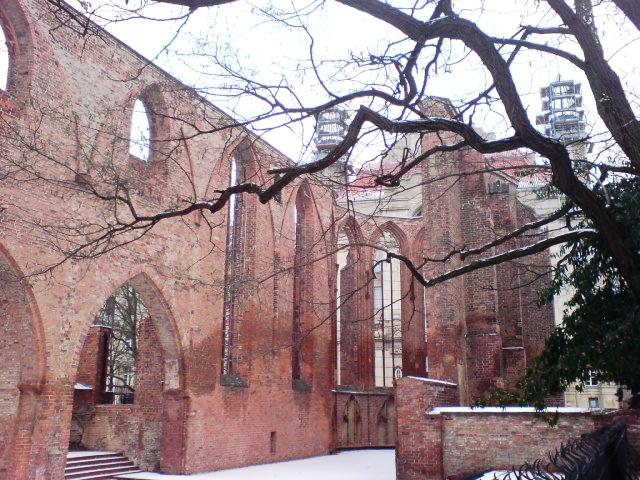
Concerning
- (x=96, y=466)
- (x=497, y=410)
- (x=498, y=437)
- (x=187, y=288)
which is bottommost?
(x=96, y=466)

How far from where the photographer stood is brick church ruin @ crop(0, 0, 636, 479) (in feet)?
34.0

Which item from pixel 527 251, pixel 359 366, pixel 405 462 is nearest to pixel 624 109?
pixel 527 251

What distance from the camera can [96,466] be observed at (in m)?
13.5

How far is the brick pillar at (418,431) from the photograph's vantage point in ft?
38.2

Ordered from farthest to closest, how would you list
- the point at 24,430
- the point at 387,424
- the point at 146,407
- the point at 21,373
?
the point at 387,424, the point at 146,407, the point at 21,373, the point at 24,430

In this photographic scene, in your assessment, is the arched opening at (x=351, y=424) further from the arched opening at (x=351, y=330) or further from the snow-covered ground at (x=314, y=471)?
the snow-covered ground at (x=314, y=471)

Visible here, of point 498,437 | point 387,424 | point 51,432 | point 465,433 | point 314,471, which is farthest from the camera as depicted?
point 387,424

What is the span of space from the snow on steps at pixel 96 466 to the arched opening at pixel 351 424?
9.11 metres

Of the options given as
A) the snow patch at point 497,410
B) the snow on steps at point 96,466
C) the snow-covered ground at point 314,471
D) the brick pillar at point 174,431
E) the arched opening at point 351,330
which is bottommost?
the snow-covered ground at point 314,471

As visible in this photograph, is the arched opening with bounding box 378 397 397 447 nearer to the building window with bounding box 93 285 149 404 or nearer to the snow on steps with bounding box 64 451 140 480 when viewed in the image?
the building window with bounding box 93 285 149 404

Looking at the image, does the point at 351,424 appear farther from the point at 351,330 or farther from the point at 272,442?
the point at 272,442

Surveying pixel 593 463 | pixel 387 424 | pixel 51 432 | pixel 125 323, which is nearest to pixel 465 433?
pixel 51 432

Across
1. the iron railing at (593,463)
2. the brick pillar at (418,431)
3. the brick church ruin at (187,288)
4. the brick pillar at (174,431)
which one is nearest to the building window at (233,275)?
the brick church ruin at (187,288)

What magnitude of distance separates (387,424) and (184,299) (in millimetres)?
11510
